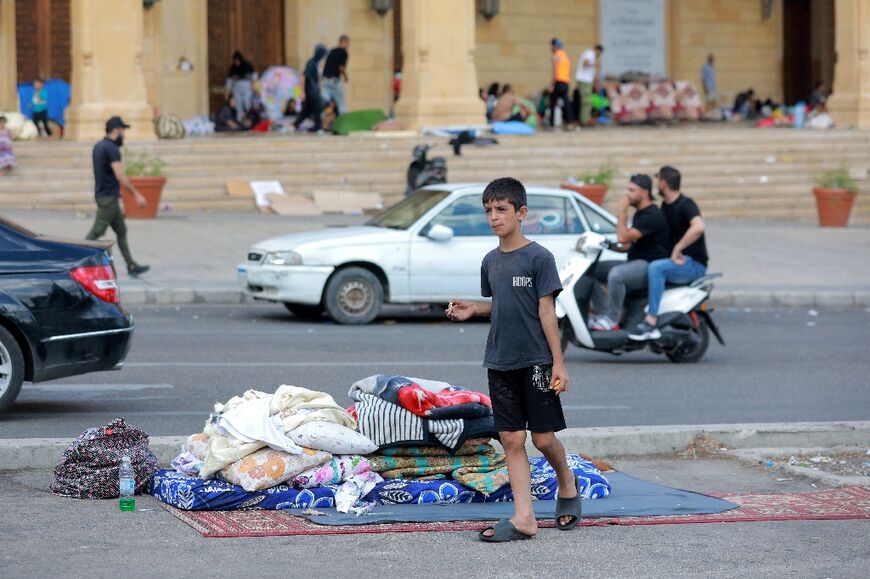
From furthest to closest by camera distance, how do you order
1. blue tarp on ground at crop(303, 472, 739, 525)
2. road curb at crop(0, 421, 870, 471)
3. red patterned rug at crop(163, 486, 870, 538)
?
road curb at crop(0, 421, 870, 471) → blue tarp on ground at crop(303, 472, 739, 525) → red patterned rug at crop(163, 486, 870, 538)

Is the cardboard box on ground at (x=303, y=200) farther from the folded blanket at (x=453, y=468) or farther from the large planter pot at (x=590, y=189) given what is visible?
the folded blanket at (x=453, y=468)

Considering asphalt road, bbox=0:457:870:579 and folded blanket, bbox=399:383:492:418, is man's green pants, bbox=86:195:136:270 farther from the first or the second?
folded blanket, bbox=399:383:492:418

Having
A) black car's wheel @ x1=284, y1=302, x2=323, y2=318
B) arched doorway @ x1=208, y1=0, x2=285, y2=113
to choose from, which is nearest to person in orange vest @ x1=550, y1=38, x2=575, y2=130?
arched doorway @ x1=208, y1=0, x2=285, y2=113

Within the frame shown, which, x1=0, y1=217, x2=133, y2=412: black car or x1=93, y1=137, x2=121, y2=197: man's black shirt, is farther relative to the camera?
x1=93, y1=137, x2=121, y2=197: man's black shirt

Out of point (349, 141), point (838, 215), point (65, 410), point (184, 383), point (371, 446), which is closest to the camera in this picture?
point (371, 446)

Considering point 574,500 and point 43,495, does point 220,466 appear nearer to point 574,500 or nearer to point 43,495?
point 43,495

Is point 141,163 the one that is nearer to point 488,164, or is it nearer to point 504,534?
point 488,164

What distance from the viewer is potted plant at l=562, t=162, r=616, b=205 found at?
23.9 m

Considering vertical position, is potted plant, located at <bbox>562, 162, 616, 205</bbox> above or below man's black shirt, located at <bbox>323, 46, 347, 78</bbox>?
below

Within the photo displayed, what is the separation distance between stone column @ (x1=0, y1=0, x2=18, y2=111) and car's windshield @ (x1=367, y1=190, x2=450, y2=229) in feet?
Answer: 59.2

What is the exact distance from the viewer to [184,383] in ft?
39.2

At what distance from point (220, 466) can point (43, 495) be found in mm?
987

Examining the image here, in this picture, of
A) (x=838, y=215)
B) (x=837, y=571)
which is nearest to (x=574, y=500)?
(x=837, y=571)

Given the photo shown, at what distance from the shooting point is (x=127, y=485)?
300 inches
